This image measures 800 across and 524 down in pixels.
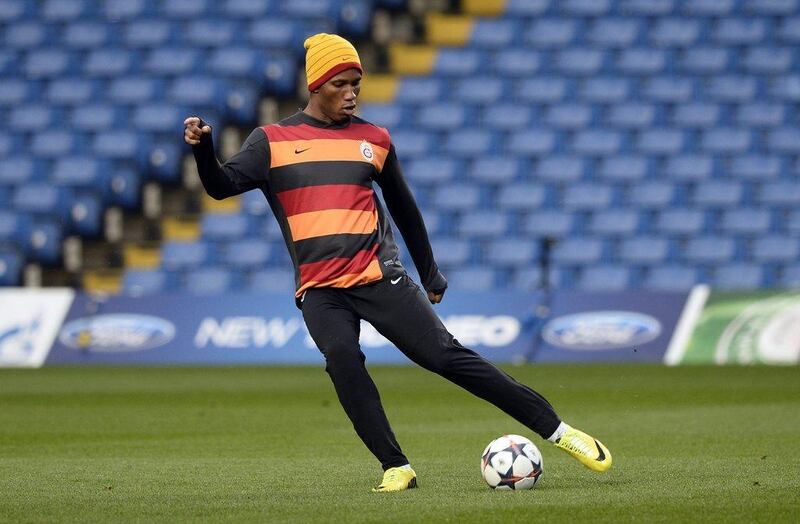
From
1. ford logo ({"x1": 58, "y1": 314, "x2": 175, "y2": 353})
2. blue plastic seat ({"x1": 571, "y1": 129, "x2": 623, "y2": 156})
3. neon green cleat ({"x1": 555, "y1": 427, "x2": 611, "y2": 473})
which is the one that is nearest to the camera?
neon green cleat ({"x1": 555, "y1": 427, "x2": 611, "y2": 473})

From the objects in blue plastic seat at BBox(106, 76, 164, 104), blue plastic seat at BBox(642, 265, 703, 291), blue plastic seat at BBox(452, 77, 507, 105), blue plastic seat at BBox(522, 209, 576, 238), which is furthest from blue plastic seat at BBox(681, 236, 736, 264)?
blue plastic seat at BBox(106, 76, 164, 104)

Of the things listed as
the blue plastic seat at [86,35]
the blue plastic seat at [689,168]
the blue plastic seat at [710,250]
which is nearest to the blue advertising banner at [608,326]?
the blue plastic seat at [710,250]

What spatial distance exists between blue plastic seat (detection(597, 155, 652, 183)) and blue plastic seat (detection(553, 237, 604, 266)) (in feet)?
4.91

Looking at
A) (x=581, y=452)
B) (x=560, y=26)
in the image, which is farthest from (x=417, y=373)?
(x=581, y=452)

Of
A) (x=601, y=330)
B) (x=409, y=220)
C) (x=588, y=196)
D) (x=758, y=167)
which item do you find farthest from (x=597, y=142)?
(x=409, y=220)

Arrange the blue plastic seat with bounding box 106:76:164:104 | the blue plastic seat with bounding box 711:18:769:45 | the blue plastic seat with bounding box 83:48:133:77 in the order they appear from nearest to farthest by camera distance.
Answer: the blue plastic seat with bounding box 711:18:769:45
the blue plastic seat with bounding box 106:76:164:104
the blue plastic seat with bounding box 83:48:133:77

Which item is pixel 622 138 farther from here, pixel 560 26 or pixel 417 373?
pixel 417 373

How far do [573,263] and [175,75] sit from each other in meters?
8.22

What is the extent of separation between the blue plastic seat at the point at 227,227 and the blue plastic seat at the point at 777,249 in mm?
8093

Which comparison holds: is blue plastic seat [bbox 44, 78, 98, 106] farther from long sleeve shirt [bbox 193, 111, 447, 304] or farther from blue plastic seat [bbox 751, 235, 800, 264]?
long sleeve shirt [bbox 193, 111, 447, 304]

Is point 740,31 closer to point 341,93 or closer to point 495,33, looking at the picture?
point 495,33

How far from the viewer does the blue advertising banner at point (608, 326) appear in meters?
18.9

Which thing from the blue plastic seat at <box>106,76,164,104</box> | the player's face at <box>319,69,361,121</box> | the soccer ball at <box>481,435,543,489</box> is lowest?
the soccer ball at <box>481,435,543,489</box>

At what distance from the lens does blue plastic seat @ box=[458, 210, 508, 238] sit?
23.0 metres
